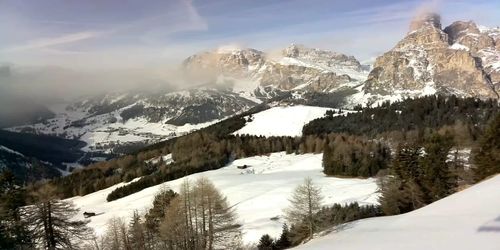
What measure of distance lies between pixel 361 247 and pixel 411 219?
7289 mm

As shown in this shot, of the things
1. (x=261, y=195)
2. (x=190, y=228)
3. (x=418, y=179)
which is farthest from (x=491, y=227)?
(x=261, y=195)

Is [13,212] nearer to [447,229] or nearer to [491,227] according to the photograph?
[447,229]

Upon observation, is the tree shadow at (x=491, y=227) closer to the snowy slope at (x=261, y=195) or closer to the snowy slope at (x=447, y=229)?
the snowy slope at (x=447, y=229)

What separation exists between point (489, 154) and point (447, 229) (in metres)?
52.3

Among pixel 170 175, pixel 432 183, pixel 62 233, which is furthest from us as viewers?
pixel 170 175

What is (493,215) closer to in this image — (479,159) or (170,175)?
(479,159)

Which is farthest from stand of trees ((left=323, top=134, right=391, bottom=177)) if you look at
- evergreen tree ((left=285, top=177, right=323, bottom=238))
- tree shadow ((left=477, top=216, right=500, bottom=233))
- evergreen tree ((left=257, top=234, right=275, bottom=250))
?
tree shadow ((left=477, top=216, right=500, bottom=233))

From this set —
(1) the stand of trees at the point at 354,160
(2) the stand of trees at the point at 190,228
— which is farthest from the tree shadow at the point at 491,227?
(1) the stand of trees at the point at 354,160

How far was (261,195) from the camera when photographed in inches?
4879

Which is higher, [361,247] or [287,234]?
[361,247]

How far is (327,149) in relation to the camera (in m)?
168

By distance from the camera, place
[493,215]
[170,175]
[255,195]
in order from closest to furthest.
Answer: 1. [493,215]
2. [255,195]
3. [170,175]

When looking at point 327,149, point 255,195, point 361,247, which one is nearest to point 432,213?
point 361,247

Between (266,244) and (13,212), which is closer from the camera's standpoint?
(13,212)
